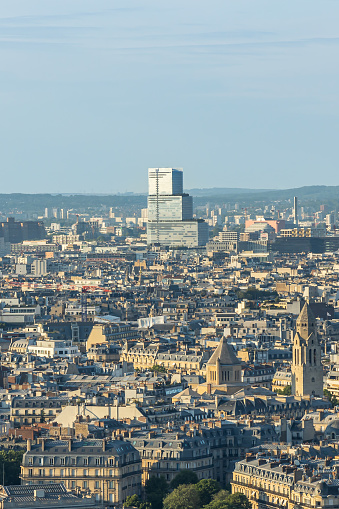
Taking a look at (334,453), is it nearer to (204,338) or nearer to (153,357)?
(153,357)

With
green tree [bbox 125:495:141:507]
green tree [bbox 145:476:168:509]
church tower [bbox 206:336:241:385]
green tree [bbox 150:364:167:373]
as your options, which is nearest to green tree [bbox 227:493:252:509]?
green tree [bbox 145:476:168:509]

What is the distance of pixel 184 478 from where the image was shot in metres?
71.2

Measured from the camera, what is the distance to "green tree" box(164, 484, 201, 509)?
66.8 metres

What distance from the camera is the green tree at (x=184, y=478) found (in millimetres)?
70875

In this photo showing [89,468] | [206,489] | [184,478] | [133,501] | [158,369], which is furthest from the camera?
[158,369]

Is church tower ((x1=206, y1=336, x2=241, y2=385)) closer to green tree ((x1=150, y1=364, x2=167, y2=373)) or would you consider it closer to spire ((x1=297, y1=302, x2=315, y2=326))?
spire ((x1=297, y1=302, x2=315, y2=326))

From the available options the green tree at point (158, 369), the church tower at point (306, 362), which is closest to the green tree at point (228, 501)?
the church tower at point (306, 362)

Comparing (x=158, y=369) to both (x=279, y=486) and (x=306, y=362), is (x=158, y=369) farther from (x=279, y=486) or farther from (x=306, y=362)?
(x=279, y=486)

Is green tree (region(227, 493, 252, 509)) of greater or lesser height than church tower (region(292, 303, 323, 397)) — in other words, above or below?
below

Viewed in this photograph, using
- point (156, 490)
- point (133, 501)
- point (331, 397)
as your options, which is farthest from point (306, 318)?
point (133, 501)

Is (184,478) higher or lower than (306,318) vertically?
lower

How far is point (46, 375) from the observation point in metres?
102

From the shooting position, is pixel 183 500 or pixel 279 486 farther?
pixel 279 486

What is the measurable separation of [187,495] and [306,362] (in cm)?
3233
